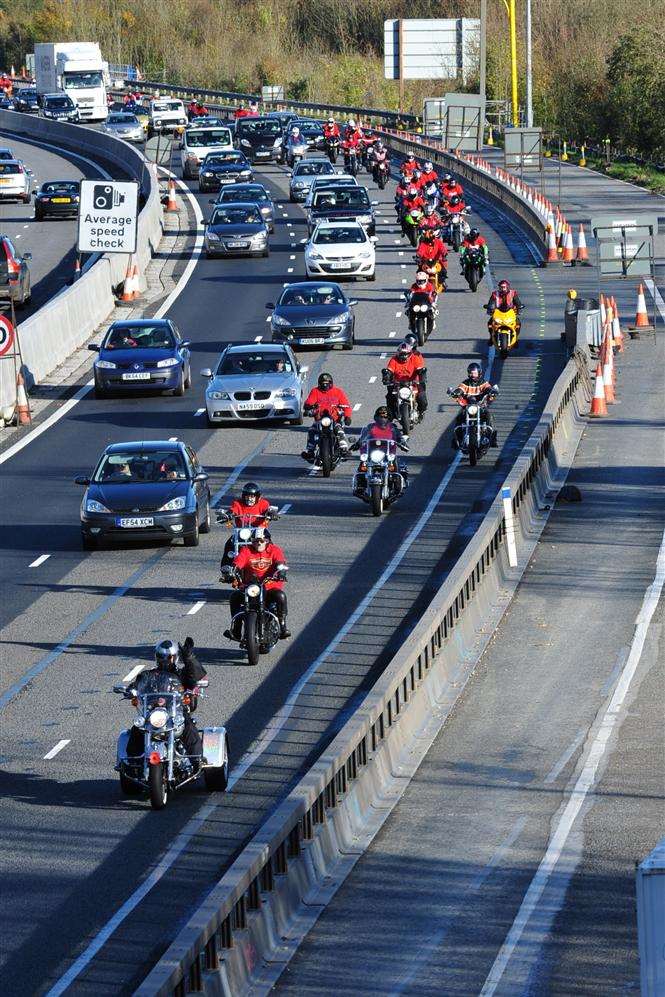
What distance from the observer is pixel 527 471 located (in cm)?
2711

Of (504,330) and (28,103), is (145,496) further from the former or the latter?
(28,103)

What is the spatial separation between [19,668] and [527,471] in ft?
29.1

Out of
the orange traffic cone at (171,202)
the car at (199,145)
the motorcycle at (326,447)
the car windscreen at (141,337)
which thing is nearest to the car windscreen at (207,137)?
the car at (199,145)

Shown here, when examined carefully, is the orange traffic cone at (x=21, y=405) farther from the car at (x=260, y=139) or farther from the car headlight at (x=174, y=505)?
the car at (x=260, y=139)

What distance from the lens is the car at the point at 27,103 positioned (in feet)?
394

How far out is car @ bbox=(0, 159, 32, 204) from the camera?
73312mm

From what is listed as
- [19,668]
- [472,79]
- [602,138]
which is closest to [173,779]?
[19,668]

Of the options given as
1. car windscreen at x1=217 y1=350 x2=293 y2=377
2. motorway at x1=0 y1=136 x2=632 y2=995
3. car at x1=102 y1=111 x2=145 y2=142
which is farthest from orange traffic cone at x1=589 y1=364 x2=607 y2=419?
car at x1=102 y1=111 x2=145 y2=142

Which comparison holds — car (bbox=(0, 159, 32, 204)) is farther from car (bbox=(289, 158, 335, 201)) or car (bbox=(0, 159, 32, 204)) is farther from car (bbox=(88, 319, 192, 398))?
car (bbox=(88, 319, 192, 398))

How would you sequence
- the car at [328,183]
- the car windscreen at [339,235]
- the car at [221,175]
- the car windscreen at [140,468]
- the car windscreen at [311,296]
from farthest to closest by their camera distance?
the car at [221,175] < the car at [328,183] < the car windscreen at [339,235] < the car windscreen at [311,296] < the car windscreen at [140,468]

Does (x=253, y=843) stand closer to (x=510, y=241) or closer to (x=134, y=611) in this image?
(x=134, y=611)

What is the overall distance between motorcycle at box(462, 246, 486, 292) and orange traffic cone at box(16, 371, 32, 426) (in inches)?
620

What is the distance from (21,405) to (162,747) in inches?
840

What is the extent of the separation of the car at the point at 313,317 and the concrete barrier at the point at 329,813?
1759 centimetres
